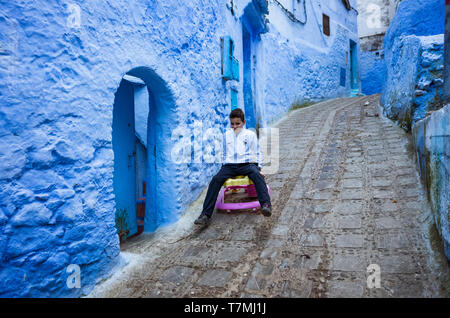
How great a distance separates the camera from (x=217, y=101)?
462 centimetres

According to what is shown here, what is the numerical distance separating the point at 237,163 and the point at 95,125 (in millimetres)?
1528

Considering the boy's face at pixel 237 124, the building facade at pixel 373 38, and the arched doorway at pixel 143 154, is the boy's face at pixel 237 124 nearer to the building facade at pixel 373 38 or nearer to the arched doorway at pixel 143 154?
the arched doorway at pixel 143 154

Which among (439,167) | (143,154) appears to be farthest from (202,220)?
(439,167)

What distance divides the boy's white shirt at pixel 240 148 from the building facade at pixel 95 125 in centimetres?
63

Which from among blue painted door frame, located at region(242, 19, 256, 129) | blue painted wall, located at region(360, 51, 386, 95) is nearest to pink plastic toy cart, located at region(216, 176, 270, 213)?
blue painted door frame, located at region(242, 19, 256, 129)

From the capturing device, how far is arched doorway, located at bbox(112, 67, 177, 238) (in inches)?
135

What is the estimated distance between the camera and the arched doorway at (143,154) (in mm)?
3428

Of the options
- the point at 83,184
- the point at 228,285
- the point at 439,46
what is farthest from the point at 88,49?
the point at 439,46

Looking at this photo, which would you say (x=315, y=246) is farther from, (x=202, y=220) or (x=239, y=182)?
(x=239, y=182)

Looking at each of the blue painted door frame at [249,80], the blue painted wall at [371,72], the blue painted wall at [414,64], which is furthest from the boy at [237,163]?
the blue painted wall at [371,72]

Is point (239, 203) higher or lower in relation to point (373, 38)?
lower

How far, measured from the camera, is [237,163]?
321 cm

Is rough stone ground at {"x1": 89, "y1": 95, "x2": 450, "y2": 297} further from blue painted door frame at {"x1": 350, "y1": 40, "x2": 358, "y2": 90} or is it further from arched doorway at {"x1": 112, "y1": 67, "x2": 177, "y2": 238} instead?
blue painted door frame at {"x1": 350, "y1": 40, "x2": 358, "y2": 90}

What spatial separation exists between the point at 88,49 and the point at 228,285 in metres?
2.06
